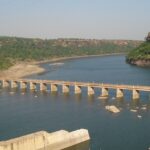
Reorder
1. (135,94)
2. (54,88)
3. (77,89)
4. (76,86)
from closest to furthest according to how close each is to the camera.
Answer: (135,94) < (76,86) < (77,89) < (54,88)

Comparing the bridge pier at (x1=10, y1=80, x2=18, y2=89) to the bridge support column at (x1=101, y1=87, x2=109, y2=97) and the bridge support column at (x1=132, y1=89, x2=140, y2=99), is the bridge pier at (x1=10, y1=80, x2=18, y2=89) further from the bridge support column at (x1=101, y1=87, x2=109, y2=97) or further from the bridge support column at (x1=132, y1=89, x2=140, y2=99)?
the bridge support column at (x1=132, y1=89, x2=140, y2=99)

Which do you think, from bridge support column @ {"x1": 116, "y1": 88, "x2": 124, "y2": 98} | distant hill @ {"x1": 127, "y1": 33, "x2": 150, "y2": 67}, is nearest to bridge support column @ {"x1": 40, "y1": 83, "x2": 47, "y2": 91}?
bridge support column @ {"x1": 116, "y1": 88, "x2": 124, "y2": 98}

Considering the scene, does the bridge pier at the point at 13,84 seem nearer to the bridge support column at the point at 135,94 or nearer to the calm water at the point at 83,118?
the calm water at the point at 83,118

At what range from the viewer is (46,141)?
160 ft

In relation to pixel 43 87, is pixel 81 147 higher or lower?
higher

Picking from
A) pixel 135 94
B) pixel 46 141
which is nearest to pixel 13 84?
pixel 135 94

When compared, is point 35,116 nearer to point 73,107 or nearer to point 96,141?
point 73,107

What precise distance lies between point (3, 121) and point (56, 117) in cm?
941

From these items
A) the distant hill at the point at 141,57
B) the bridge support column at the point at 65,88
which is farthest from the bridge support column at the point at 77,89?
the distant hill at the point at 141,57

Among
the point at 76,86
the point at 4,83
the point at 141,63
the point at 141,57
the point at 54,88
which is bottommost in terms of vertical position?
the point at 141,63

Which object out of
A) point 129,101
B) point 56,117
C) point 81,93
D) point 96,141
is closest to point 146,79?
point 81,93

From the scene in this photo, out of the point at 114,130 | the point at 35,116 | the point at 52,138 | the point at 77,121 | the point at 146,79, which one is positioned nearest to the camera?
the point at 52,138

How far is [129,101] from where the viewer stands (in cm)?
7919

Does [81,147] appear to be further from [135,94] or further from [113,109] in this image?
[135,94]
